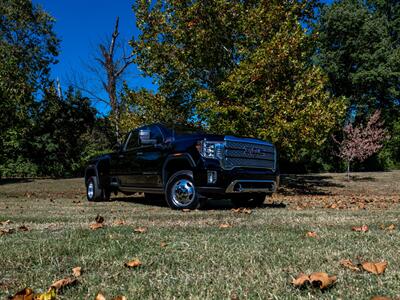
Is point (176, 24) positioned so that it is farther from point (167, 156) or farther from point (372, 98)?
point (372, 98)

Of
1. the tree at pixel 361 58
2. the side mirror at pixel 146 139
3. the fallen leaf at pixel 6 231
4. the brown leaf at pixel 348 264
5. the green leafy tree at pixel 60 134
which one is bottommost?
the brown leaf at pixel 348 264

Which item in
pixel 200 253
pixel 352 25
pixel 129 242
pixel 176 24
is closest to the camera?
pixel 200 253

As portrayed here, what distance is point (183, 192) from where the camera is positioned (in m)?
7.99

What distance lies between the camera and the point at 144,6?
58.1 feet

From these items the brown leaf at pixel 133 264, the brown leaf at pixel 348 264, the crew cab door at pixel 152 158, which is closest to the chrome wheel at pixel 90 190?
the crew cab door at pixel 152 158

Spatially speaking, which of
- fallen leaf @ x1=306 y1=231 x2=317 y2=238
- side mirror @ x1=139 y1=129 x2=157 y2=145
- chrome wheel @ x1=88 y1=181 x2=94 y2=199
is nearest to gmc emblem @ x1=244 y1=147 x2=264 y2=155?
side mirror @ x1=139 y1=129 x2=157 y2=145

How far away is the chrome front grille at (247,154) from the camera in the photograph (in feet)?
25.3

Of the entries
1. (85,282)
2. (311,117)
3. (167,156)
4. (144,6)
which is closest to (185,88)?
(144,6)

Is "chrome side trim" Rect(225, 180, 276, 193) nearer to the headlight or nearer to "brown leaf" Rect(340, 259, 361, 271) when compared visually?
the headlight

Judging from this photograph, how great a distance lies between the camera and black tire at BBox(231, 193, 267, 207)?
934 cm

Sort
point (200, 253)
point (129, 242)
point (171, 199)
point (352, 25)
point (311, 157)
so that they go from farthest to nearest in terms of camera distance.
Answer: point (311, 157) → point (352, 25) → point (171, 199) → point (129, 242) → point (200, 253)

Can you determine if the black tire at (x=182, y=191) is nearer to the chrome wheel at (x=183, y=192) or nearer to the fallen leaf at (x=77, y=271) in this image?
the chrome wheel at (x=183, y=192)

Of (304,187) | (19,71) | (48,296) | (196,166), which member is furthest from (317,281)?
(19,71)

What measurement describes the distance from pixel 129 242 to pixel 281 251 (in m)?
1.48
